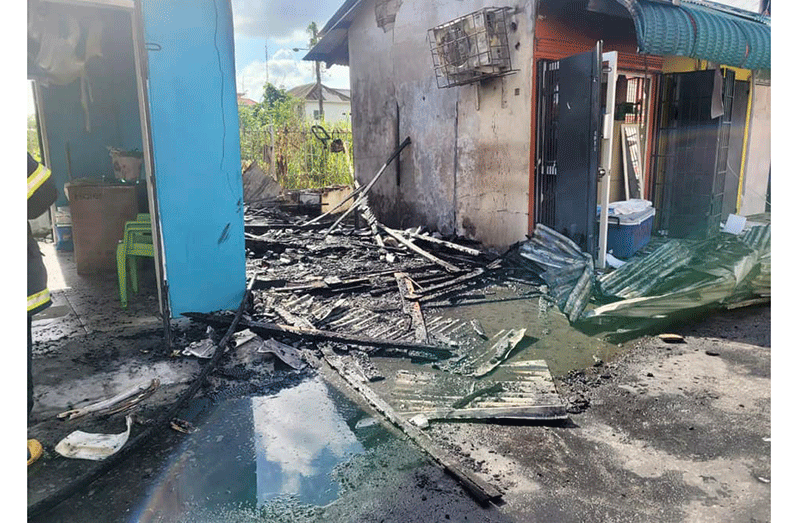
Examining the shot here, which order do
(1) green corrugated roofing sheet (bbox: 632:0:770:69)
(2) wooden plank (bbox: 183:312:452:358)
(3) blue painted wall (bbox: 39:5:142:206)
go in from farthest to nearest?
1. (3) blue painted wall (bbox: 39:5:142:206)
2. (1) green corrugated roofing sheet (bbox: 632:0:770:69)
3. (2) wooden plank (bbox: 183:312:452:358)

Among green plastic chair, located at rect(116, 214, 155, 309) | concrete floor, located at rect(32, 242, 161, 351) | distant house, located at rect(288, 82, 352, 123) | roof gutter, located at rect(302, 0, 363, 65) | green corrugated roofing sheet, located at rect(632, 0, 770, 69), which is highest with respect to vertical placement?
distant house, located at rect(288, 82, 352, 123)

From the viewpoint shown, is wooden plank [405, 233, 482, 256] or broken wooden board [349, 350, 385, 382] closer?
broken wooden board [349, 350, 385, 382]

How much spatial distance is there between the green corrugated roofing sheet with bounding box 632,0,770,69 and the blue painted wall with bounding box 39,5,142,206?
7352 millimetres

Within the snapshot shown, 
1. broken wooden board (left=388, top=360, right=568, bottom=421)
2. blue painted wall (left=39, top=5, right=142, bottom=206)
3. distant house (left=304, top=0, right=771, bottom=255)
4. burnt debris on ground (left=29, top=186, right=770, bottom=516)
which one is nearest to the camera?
broken wooden board (left=388, top=360, right=568, bottom=421)

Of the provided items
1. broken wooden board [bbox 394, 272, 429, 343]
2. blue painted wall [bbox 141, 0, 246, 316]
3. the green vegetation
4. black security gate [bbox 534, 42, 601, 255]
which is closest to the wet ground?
broken wooden board [bbox 394, 272, 429, 343]

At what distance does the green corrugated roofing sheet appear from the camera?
6.55 meters

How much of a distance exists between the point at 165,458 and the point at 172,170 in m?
3.14

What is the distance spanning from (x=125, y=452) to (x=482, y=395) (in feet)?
8.31

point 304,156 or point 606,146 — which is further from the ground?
point 304,156

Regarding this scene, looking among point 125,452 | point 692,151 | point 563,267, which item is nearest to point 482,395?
point 125,452

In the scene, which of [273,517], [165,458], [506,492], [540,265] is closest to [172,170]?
[165,458]

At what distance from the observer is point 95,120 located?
8.70m

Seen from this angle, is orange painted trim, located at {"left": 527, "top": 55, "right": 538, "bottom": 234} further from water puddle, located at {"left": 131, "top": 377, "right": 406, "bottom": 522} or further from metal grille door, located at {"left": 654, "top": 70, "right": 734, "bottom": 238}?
water puddle, located at {"left": 131, "top": 377, "right": 406, "bottom": 522}

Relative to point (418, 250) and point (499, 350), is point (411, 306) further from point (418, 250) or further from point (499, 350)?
point (418, 250)
